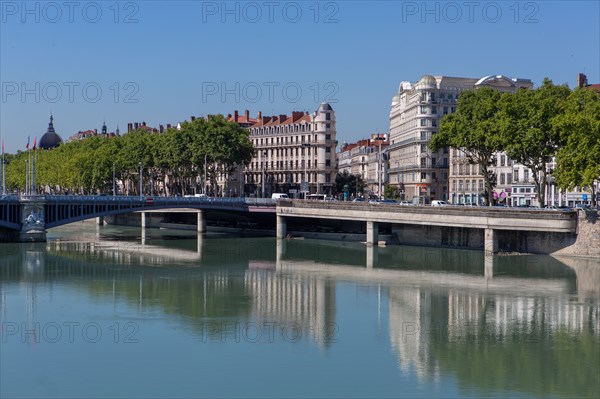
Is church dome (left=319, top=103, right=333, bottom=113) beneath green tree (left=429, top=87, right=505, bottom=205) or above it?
above

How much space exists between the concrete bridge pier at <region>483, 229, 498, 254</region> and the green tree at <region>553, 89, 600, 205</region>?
8.56 metres

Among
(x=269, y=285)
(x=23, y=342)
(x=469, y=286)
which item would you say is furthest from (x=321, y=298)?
(x=23, y=342)

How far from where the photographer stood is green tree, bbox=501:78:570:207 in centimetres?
8319

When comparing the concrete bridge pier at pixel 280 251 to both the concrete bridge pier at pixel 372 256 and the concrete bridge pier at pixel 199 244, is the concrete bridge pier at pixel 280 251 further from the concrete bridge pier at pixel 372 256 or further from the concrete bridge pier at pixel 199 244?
the concrete bridge pier at pixel 372 256

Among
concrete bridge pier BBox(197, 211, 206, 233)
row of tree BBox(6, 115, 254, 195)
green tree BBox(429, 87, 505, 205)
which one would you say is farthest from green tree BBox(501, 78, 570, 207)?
row of tree BBox(6, 115, 254, 195)

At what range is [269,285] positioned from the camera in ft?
216

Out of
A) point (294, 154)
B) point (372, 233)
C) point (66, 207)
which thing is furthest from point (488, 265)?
point (294, 154)

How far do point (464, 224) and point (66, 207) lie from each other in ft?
142

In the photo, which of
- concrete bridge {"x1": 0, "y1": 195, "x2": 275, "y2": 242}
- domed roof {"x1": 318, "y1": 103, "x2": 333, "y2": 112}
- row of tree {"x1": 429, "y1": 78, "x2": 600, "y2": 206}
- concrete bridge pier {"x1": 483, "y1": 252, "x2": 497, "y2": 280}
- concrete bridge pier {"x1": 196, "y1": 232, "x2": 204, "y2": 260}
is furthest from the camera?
domed roof {"x1": 318, "y1": 103, "x2": 333, "y2": 112}

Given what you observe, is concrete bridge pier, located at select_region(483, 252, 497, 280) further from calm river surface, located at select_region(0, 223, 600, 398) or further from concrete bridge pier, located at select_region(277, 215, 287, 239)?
concrete bridge pier, located at select_region(277, 215, 287, 239)

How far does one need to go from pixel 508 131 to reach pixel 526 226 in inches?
403

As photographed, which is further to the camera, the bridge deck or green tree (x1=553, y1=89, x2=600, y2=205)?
the bridge deck

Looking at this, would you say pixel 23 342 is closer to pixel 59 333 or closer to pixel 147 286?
pixel 59 333

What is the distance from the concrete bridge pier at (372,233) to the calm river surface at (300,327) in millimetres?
13166
